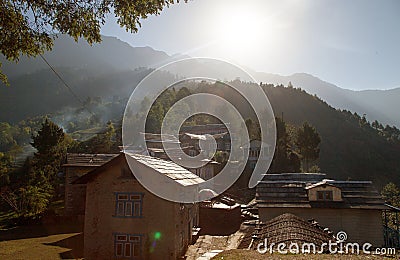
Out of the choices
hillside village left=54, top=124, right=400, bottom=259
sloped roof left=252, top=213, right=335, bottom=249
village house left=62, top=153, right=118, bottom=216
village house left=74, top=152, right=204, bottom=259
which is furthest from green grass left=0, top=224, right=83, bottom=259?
sloped roof left=252, top=213, right=335, bottom=249

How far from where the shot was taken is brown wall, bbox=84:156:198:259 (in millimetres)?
16828

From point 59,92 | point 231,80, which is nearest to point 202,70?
point 231,80

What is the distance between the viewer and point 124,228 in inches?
689

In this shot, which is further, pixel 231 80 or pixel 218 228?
pixel 231 80

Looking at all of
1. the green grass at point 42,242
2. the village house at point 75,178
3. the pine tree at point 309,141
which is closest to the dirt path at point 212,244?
the green grass at point 42,242

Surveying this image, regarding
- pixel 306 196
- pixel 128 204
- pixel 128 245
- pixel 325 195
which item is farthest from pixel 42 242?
pixel 325 195

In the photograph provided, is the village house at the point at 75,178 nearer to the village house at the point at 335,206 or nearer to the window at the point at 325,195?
the village house at the point at 335,206

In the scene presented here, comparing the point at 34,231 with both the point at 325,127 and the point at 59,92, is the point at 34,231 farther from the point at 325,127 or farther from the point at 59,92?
the point at 59,92

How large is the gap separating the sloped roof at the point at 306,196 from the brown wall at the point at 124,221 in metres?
9.82

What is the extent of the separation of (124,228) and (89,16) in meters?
12.9

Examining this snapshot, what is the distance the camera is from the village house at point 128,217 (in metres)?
16.9

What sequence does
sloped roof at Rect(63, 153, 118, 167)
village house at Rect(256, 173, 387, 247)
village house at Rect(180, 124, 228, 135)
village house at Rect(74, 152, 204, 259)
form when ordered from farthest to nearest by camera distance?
1. village house at Rect(180, 124, 228, 135)
2. sloped roof at Rect(63, 153, 118, 167)
3. village house at Rect(256, 173, 387, 247)
4. village house at Rect(74, 152, 204, 259)

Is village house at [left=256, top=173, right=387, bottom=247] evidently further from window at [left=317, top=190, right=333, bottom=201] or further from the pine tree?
the pine tree

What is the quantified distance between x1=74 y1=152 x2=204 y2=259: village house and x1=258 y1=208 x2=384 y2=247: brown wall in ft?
38.4
